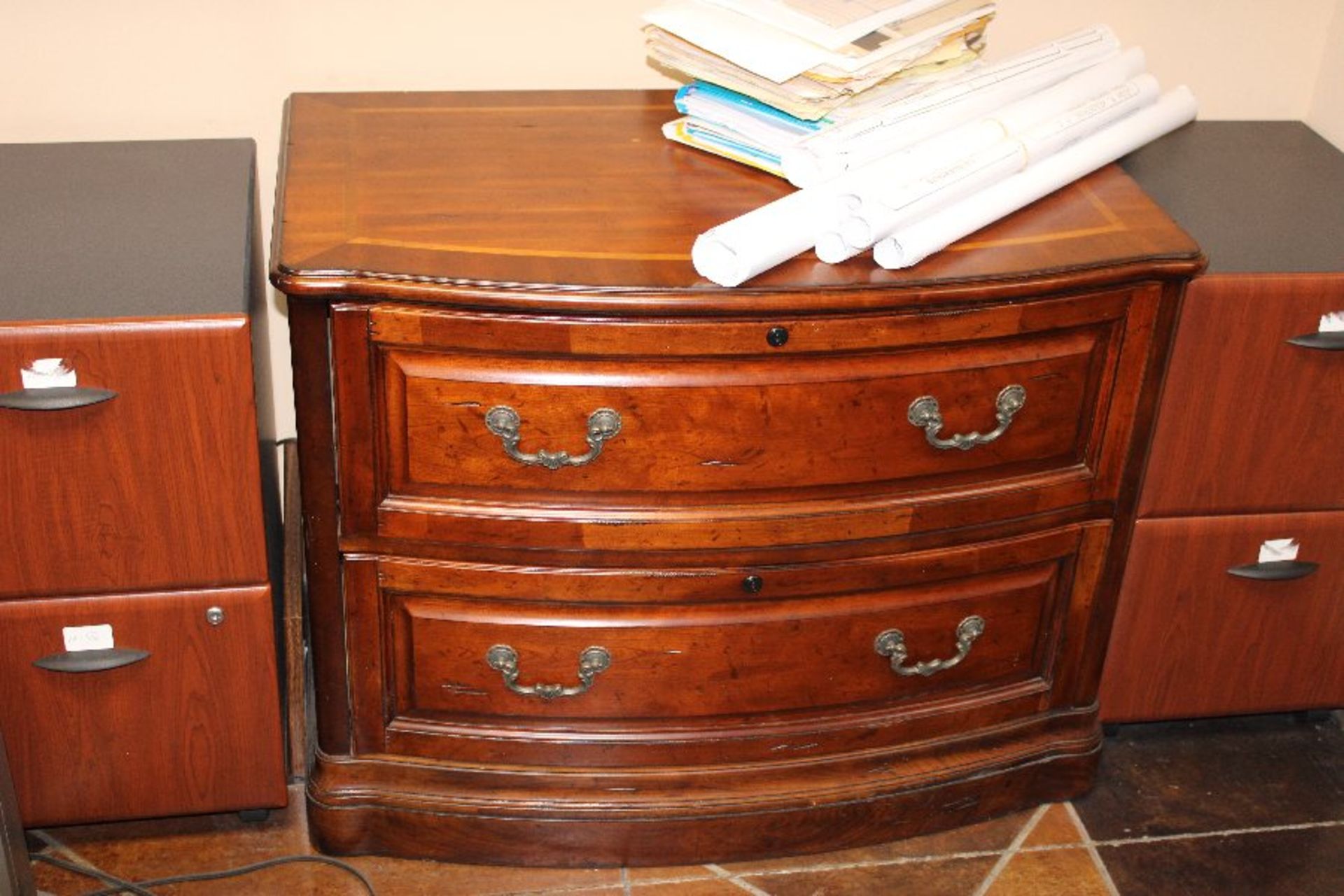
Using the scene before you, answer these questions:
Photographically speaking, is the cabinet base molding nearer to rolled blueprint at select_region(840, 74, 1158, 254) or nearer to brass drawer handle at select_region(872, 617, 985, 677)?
brass drawer handle at select_region(872, 617, 985, 677)

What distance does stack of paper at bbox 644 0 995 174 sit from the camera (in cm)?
165

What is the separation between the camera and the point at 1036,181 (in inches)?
65.2

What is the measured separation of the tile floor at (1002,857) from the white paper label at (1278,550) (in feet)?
1.06

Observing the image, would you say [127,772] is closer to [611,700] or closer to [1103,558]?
[611,700]

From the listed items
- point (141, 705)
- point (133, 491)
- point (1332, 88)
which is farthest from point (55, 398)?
point (1332, 88)

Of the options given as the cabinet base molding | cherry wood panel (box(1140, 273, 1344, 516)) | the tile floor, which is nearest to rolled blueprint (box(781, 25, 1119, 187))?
cherry wood panel (box(1140, 273, 1344, 516))

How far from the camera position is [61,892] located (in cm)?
180

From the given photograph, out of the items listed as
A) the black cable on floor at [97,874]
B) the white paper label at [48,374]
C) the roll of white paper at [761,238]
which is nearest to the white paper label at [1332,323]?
the roll of white paper at [761,238]

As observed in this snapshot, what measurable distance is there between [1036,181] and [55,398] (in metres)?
0.98

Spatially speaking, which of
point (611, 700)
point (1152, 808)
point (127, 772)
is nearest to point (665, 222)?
point (611, 700)

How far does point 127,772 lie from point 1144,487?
117 centimetres

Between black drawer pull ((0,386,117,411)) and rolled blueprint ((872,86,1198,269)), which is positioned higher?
rolled blueprint ((872,86,1198,269))

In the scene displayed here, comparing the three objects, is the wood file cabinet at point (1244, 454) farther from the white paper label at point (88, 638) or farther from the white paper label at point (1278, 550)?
the white paper label at point (88, 638)

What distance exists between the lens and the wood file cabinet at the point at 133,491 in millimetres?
1548
